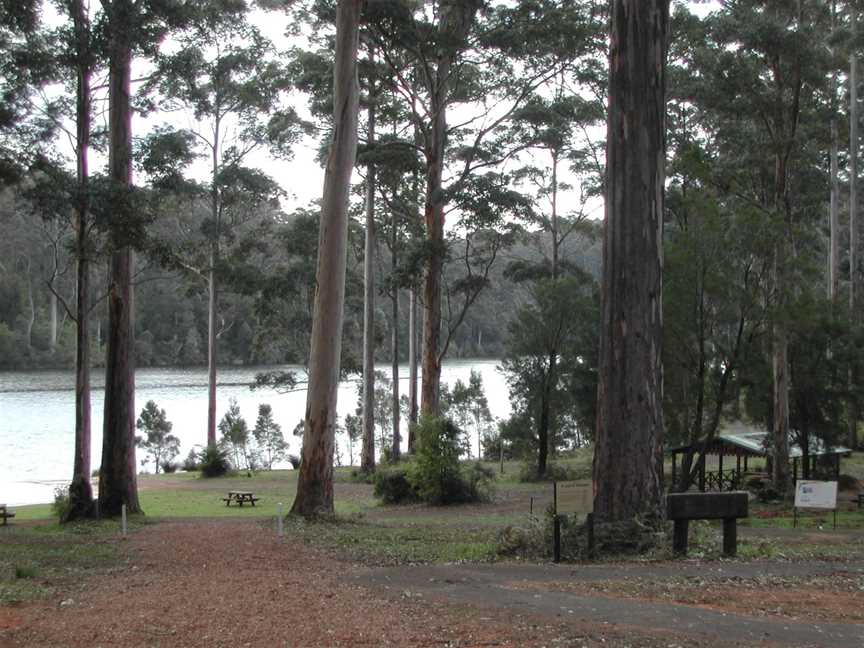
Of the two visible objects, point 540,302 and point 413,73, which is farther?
point 540,302

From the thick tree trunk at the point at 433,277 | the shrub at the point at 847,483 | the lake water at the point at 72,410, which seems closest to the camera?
the thick tree trunk at the point at 433,277

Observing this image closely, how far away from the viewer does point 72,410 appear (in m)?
50.5

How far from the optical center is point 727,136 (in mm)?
24500

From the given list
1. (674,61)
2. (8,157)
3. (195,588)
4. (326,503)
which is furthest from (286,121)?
(195,588)

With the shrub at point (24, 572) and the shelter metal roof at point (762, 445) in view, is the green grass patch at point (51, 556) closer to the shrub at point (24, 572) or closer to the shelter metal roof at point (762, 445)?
the shrub at point (24, 572)

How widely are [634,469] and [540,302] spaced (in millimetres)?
20407

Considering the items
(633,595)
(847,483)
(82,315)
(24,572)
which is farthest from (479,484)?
(633,595)

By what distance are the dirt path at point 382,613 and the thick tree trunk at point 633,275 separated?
47.2 inches

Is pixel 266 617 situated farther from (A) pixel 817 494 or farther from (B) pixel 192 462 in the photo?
(B) pixel 192 462

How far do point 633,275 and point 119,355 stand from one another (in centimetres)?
971

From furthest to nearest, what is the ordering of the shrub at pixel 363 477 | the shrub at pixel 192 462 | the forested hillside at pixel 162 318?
the forested hillside at pixel 162 318
the shrub at pixel 192 462
the shrub at pixel 363 477

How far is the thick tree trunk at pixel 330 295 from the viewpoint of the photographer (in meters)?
13.2

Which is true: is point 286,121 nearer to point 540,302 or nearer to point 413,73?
point 413,73

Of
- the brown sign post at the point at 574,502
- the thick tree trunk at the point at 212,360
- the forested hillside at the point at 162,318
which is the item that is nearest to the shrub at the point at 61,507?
the brown sign post at the point at 574,502
